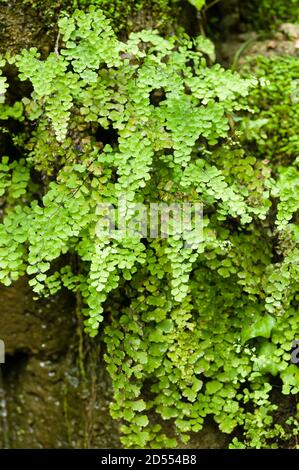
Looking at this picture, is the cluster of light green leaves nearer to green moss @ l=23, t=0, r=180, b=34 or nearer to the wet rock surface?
green moss @ l=23, t=0, r=180, b=34

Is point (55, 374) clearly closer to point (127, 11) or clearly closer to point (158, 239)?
point (158, 239)

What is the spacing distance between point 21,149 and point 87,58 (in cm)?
74

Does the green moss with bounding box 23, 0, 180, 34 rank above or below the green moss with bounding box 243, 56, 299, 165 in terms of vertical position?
above

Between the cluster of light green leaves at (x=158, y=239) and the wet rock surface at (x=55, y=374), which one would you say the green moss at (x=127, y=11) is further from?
the wet rock surface at (x=55, y=374)

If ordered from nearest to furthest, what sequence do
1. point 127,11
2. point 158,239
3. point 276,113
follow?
A: point 158,239, point 127,11, point 276,113

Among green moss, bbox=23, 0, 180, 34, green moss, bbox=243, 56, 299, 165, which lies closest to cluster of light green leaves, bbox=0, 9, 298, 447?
green moss, bbox=23, 0, 180, 34

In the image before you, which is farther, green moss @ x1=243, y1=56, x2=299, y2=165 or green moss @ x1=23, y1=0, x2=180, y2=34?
green moss @ x1=243, y1=56, x2=299, y2=165

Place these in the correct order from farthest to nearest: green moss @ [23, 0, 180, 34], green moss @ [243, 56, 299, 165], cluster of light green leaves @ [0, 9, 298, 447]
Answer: green moss @ [243, 56, 299, 165]
green moss @ [23, 0, 180, 34]
cluster of light green leaves @ [0, 9, 298, 447]

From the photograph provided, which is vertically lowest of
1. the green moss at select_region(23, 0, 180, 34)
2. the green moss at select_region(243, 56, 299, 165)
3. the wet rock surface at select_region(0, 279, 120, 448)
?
the wet rock surface at select_region(0, 279, 120, 448)

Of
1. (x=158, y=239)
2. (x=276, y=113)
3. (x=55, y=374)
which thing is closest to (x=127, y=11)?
(x=276, y=113)

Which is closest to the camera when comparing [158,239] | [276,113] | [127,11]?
[158,239]
